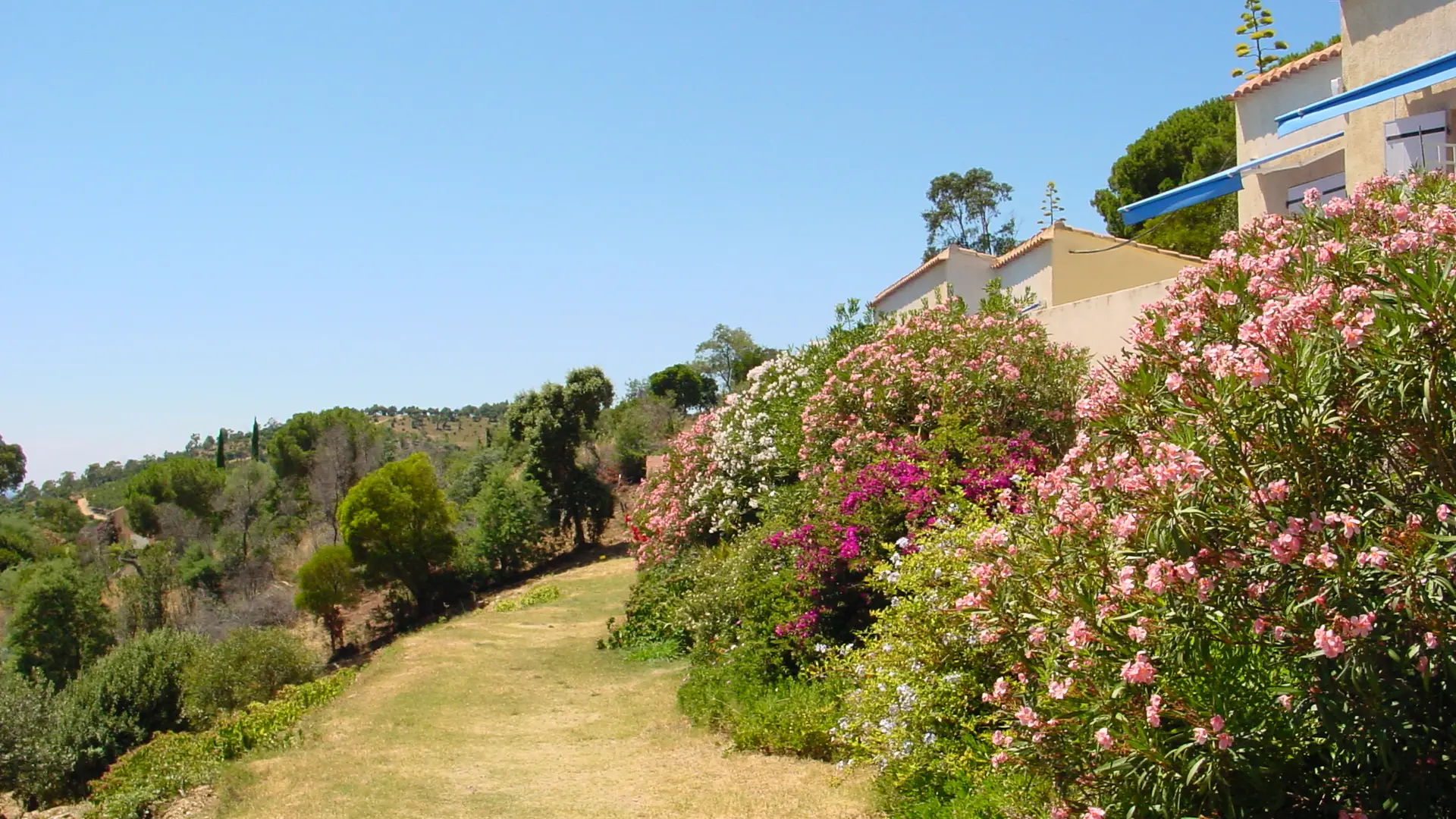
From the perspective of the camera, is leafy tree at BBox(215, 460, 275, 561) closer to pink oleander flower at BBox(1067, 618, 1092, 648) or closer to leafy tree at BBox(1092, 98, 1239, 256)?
leafy tree at BBox(1092, 98, 1239, 256)

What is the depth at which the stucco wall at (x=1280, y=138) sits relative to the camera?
46.8 ft

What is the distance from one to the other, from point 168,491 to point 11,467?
45470 mm

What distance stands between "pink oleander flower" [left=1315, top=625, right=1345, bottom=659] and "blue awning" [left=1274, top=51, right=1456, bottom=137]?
9457 mm

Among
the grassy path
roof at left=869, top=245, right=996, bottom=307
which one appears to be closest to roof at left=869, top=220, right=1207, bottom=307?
roof at left=869, top=245, right=996, bottom=307

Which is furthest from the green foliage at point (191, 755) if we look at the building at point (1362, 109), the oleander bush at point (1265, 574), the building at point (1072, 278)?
the building at point (1362, 109)

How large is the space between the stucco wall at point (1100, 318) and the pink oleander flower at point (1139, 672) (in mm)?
8255

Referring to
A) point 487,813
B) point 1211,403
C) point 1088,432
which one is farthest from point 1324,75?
point 487,813

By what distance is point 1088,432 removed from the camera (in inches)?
209

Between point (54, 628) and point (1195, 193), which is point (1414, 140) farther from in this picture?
point (54, 628)

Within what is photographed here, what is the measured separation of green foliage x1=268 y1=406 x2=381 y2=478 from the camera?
52.5 meters

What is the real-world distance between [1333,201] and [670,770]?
738 centimetres

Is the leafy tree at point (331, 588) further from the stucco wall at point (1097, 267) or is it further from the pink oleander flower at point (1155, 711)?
the pink oleander flower at point (1155, 711)

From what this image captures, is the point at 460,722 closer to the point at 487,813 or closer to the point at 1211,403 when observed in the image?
the point at 487,813

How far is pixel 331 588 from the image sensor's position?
29.4 m
